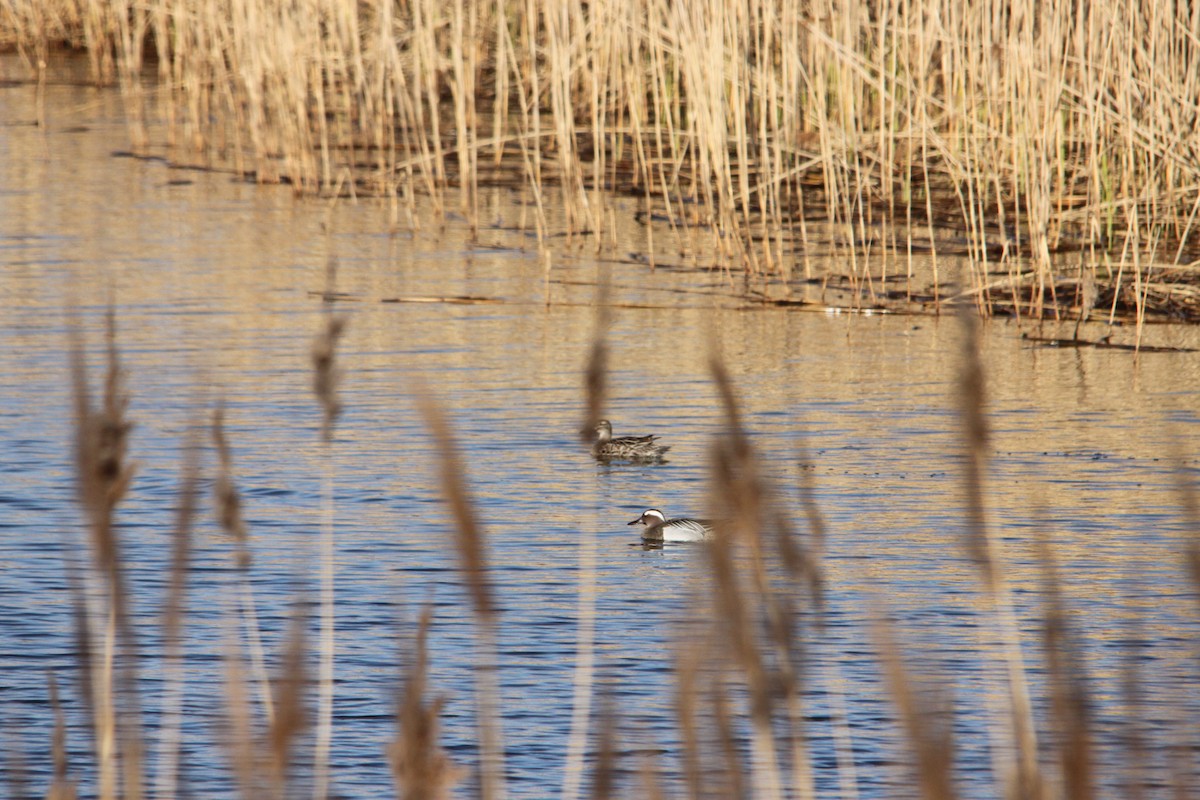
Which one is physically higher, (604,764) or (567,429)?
(604,764)

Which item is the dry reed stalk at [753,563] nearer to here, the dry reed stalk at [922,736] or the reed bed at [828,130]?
the dry reed stalk at [922,736]

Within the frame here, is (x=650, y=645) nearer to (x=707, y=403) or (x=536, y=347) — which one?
(x=707, y=403)

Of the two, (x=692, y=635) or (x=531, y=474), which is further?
(x=531, y=474)

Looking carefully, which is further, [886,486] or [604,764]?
[886,486]

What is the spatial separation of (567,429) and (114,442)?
7.52 meters

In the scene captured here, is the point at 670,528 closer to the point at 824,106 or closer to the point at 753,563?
the point at 824,106

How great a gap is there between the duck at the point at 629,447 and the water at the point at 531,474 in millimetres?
92

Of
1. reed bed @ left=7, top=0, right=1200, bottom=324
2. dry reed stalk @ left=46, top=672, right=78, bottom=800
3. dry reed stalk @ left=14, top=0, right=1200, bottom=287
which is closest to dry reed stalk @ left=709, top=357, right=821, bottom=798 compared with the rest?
dry reed stalk @ left=46, top=672, right=78, bottom=800

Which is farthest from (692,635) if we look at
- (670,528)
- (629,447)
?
(629,447)

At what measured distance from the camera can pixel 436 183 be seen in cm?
1759

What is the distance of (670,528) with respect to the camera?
25.9ft

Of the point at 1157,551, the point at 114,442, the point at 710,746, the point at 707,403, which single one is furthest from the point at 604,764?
the point at 707,403

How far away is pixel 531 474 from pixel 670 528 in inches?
44.6

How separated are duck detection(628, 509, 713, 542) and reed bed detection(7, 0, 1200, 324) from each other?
3812 mm
